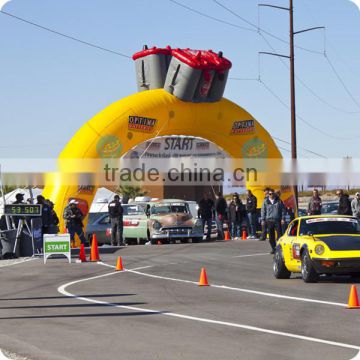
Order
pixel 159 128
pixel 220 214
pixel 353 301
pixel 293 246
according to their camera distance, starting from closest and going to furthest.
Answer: pixel 353 301 < pixel 293 246 < pixel 159 128 < pixel 220 214

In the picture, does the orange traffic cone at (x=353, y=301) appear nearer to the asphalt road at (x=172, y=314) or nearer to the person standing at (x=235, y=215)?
the asphalt road at (x=172, y=314)

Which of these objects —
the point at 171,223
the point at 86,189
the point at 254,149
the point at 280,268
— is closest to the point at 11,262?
the point at 86,189

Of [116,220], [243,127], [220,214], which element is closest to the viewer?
[116,220]

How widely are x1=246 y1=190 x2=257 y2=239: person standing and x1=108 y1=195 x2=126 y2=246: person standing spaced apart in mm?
4757

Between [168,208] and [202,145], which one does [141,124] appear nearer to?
[168,208]

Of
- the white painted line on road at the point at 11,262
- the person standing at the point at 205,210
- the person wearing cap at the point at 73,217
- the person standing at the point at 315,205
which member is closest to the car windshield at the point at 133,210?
the person standing at the point at 205,210

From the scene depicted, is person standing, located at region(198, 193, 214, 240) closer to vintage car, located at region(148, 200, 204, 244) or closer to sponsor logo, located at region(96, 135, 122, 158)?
vintage car, located at region(148, 200, 204, 244)

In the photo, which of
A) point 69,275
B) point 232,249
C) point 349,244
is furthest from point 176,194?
point 349,244

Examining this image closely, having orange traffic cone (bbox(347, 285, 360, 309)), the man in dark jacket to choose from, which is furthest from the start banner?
orange traffic cone (bbox(347, 285, 360, 309))

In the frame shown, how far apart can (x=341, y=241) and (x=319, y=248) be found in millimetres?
552

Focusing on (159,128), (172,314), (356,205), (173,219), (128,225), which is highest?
(159,128)

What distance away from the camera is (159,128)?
3547 cm

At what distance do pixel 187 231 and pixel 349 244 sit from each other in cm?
1619

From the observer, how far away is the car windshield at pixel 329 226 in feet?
60.6
